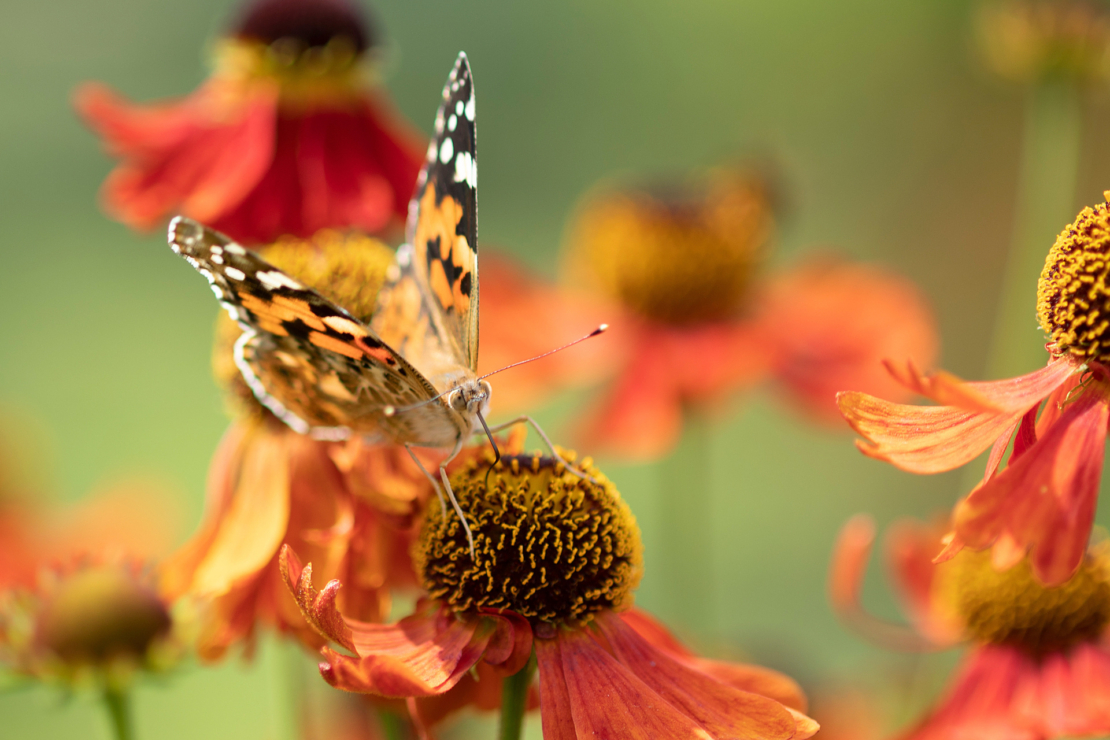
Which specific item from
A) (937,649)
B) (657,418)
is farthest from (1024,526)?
(657,418)

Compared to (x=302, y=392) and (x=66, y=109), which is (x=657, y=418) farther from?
(x=66, y=109)

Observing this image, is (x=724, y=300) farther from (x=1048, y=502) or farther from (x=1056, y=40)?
(x=1048, y=502)

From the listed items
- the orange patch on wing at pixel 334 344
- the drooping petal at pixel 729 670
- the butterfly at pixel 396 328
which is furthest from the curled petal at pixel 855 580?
the orange patch on wing at pixel 334 344

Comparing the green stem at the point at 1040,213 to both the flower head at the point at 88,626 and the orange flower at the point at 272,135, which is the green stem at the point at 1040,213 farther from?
the flower head at the point at 88,626

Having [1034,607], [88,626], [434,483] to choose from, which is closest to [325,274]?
[434,483]

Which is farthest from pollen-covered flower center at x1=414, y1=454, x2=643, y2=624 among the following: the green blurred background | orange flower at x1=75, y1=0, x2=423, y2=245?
the green blurred background

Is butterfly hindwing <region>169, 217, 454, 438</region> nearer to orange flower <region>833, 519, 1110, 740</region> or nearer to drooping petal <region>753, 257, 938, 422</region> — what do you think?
orange flower <region>833, 519, 1110, 740</region>
